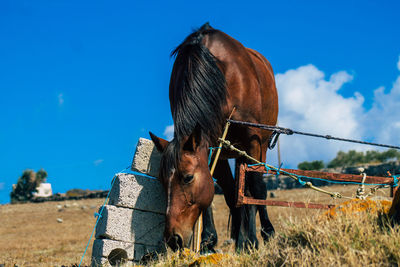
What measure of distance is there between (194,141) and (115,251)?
182 centimetres

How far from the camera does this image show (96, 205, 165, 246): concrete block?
4.76 metres

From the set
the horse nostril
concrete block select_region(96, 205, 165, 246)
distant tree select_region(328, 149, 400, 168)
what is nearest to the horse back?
concrete block select_region(96, 205, 165, 246)

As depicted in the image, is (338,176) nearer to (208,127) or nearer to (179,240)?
(208,127)

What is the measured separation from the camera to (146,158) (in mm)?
5047

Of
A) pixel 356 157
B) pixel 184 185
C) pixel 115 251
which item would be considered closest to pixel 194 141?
pixel 184 185

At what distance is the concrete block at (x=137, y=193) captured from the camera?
4859 millimetres

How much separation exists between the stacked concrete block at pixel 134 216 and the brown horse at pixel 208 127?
1.65ft

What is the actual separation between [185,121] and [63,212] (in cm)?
1755

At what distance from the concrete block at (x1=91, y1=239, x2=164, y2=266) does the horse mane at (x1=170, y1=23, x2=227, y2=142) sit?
62.9 inches

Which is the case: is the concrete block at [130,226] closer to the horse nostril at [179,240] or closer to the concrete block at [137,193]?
the concrete block at [137,193]

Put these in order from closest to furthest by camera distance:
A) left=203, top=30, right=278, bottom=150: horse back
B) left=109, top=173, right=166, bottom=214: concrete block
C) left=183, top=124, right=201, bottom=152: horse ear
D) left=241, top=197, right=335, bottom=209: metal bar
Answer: left=183, top=124, right=201, bottom=152: horse ear < left=241, top=197, right=335, bottom=209: metal bar < left=109, top=173, right=166, bottom=214: concrete block < left=203, top=30, right=278, bottom=150: horse back

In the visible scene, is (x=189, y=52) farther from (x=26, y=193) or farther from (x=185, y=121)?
(x=26, y=193)

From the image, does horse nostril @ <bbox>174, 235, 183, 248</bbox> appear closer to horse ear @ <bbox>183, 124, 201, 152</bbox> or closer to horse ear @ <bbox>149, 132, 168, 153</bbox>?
horse ear @ <bbox>183, 124, 201, 152</bbox>

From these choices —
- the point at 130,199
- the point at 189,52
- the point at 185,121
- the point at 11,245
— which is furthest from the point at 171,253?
the point at 11,245
